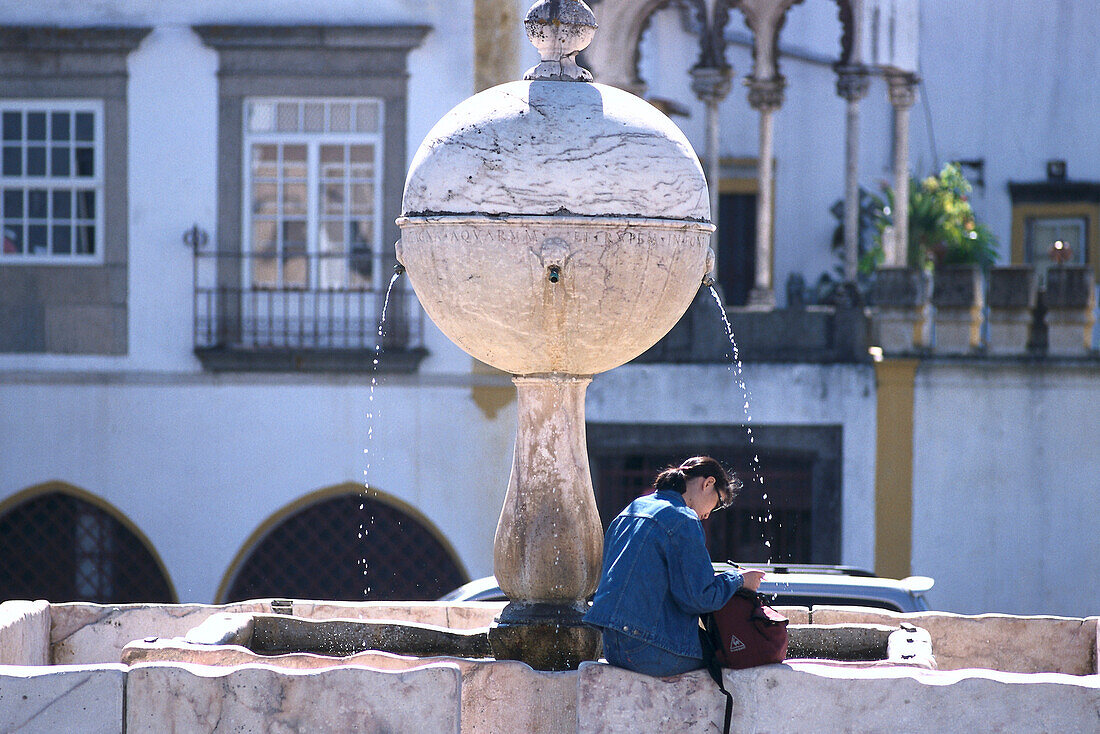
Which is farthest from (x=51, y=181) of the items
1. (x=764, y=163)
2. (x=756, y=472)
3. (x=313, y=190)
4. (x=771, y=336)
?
(x=756, y=472)

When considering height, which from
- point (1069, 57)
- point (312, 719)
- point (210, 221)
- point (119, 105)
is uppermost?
point (1069, 57)

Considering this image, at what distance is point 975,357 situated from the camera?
13219 millimetres

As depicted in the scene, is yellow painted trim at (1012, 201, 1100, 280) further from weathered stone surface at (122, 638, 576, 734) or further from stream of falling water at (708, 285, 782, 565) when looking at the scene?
weathered stone surface at (122, 638, 576, 734)

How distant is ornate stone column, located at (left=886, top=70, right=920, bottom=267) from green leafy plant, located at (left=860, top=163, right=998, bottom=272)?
102cm

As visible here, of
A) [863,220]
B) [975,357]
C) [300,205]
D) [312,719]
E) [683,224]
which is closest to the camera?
[312,719]

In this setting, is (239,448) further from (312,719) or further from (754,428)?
(312,719)

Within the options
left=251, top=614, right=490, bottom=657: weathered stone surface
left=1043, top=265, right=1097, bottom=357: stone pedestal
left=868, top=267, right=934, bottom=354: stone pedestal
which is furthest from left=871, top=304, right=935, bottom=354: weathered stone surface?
left=251, top=614, right=490, bottom=657: weathered stone surface

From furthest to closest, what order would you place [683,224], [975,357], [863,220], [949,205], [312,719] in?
[863,220] → [949,205] → [975,357] → [683,224] → [312,719]

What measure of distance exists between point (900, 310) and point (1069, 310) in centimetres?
140

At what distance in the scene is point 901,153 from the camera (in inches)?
553

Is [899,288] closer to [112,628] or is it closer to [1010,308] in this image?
[1010,308]

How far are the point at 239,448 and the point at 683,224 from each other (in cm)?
892

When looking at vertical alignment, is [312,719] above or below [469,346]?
below

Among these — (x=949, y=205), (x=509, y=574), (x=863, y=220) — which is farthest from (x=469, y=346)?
(x=863, y=220)
